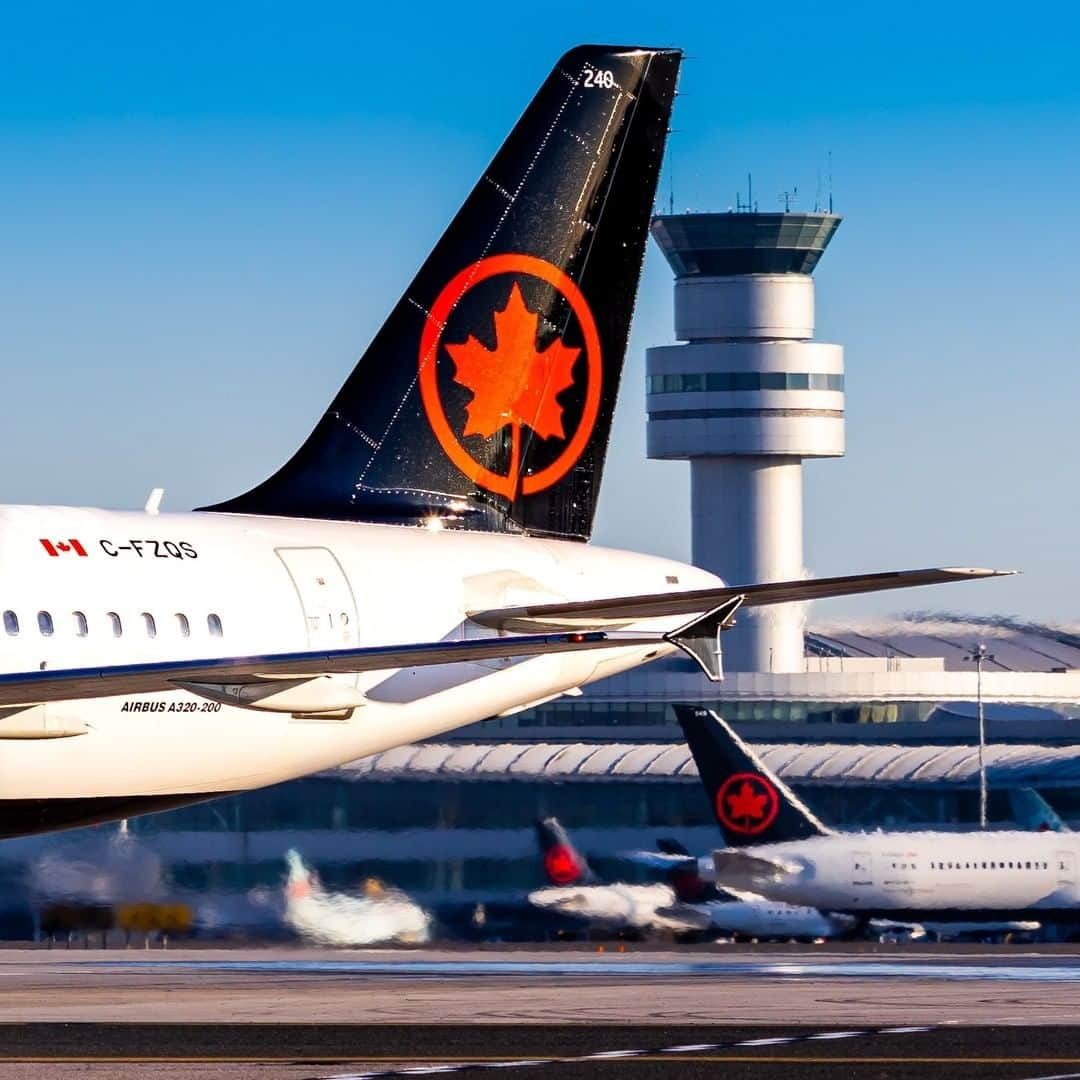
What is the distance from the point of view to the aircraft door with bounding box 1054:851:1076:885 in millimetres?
71062

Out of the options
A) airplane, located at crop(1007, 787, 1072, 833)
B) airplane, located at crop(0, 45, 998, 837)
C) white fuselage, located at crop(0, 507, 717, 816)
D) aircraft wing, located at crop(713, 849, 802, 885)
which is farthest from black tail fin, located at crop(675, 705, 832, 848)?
white fuselage, located at crop(0, 507, 717, 816)

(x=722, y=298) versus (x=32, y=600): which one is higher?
(x=722, y=298)

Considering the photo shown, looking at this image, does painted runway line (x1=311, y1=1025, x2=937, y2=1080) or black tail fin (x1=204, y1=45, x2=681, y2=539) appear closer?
painted runway line (x1=311, y1=1025, x2=937, y2=1080)

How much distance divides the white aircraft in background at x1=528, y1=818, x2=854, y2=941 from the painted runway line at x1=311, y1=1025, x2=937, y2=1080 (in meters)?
35.3

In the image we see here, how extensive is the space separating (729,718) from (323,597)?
11303 centimetres

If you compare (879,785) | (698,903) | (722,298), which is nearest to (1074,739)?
(879,785)

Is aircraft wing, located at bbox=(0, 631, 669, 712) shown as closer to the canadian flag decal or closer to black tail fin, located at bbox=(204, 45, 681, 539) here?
the canadian flag decal

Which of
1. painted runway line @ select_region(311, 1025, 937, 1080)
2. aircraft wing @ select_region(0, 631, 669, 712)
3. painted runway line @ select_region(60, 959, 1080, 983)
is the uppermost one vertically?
Answer: aircraft wing @ select_region(0, 631, 669, 712)

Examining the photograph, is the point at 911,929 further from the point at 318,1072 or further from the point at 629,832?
the point at 318,1072

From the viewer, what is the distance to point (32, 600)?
2636cm

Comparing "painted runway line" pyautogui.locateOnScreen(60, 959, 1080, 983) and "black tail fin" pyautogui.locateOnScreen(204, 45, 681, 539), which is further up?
"black tail fin" pyautogui.locateOnScreen(204, 45, 681, 539)

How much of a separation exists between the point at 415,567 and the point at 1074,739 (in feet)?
270

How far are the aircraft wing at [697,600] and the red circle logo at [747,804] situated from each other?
137 feet

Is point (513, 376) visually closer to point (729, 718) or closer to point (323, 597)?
point (323, 597)
